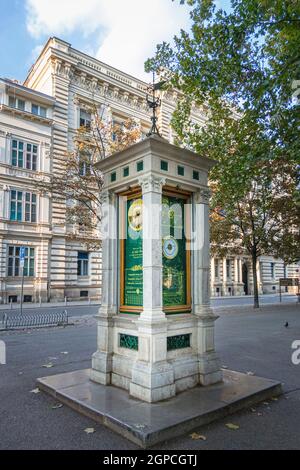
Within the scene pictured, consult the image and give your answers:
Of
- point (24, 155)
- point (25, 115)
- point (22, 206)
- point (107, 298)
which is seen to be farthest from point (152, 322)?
point (25, 115)

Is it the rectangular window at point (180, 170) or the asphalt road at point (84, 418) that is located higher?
the rectangular window at point (180, 170)

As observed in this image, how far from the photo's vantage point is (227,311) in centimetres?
2244

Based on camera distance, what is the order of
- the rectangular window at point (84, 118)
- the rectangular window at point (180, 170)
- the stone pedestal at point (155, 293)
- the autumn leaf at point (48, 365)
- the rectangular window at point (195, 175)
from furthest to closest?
the rectangular window at point (84, 118) → the autumn leaf at point (48, 365) → the rectangular window at point (195, 175) → the rectangular window at point (180, 170) → the stone pedestal at point (155, 293)

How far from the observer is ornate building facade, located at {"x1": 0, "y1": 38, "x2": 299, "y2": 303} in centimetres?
2708

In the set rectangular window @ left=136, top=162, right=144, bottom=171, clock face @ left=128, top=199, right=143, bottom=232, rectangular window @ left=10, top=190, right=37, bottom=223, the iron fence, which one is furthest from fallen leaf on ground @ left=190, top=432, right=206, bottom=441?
rectangular window @ left=10, top=190, right=37, bottom=223

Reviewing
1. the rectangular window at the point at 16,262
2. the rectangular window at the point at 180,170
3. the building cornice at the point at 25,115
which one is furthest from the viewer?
the building cornice at the point at 25,115

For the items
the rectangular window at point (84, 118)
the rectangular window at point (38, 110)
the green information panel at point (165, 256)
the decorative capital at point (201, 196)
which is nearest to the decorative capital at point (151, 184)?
the green information panel at point (165, 256)

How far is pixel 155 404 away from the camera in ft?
16.7

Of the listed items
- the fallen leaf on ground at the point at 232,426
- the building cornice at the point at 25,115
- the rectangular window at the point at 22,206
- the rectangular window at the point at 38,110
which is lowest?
the fallen leaf on ground at the point at 232,426

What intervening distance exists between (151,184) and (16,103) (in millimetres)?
26983

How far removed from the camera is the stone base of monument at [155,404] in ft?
14.2

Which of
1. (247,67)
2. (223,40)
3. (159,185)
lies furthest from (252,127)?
(159,185)

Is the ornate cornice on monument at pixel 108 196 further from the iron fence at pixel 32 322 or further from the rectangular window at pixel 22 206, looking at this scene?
the rectangular window at pixel 22 206

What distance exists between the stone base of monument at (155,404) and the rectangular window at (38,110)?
1075 inches
